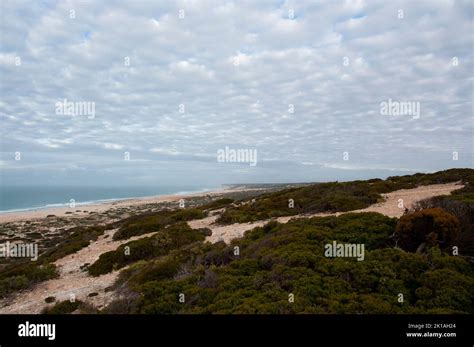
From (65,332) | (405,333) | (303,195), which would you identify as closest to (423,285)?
(405,333)

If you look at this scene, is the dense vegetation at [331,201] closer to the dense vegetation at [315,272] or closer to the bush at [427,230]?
the dense vegetation at [315,272]

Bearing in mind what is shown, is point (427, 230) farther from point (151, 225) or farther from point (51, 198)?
point (51, 198)

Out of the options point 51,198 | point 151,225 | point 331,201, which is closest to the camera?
point 331,201

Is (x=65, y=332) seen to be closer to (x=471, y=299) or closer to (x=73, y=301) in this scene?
(x=73, y=301)

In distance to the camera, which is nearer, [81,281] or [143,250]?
[81,281]

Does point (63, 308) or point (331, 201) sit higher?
point (331, 201)

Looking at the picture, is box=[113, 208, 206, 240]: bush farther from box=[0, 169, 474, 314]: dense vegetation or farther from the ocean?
the ocean

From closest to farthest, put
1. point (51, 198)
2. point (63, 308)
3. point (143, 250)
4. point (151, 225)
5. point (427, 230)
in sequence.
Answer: point (63, 308), point (427, 230), point (143, 250), point (151, 225), point (51, 198)

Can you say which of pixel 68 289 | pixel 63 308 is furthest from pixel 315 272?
pixel 68 289
